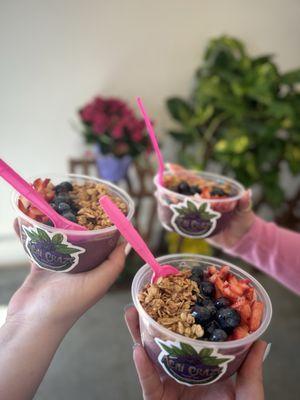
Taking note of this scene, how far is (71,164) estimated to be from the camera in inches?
66.9

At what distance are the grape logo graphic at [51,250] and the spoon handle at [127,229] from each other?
0.10 m

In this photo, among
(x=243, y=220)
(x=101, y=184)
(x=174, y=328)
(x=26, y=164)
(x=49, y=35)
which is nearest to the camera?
(x=174, y=328)

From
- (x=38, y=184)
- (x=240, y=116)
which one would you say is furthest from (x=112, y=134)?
(x=38, y=184)

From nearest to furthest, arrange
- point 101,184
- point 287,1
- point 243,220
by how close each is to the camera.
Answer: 1. point 101,184
2. point 243,220
3. point 287,1

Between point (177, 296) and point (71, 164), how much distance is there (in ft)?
4.04

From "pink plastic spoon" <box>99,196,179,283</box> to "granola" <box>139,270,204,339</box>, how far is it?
0.6 inches

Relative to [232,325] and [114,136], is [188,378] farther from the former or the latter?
[114,136]

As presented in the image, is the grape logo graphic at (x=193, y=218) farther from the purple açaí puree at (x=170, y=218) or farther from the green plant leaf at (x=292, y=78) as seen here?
the green plant leaf at (x=292, y=78)

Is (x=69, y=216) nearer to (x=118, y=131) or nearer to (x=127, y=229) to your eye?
(x=127, y=229)

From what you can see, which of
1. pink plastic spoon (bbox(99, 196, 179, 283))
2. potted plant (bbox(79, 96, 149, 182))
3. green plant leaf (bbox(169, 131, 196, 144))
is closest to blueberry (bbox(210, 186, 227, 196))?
pink plastic spoon (bbox(99, 196, 179, 283))

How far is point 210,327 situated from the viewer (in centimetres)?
53

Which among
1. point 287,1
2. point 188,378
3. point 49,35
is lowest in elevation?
point 188,378

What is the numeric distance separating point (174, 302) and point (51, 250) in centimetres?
22

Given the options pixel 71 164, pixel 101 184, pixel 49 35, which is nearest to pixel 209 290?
pixel 101 184
